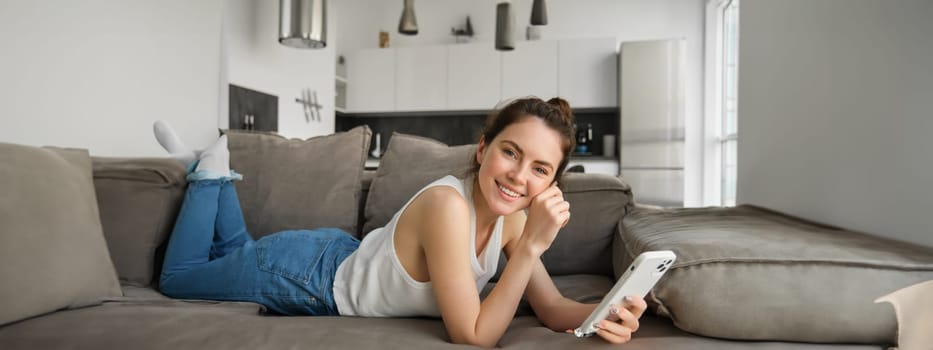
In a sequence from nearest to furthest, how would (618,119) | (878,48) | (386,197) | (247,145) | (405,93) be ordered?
(878,48), (386,197), (247,145), (618,119), (405,93)

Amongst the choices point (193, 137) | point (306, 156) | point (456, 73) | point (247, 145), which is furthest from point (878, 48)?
point (456, 73)

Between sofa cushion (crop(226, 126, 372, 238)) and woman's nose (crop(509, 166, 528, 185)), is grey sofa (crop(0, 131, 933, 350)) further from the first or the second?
woman's nose (crop(509, 166, 528, 185))

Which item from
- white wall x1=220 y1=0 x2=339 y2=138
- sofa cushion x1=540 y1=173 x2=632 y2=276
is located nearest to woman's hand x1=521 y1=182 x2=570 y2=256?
sofa cushion x1=540 y1=173 x2=632 y2=276

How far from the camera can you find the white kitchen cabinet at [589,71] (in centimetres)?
545

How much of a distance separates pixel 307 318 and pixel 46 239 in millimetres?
577

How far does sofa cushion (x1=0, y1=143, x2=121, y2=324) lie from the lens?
45.8 inches

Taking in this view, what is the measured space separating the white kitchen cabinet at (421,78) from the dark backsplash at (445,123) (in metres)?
0.24

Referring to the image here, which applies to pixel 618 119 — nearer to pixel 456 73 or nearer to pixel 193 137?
pixel 456 73

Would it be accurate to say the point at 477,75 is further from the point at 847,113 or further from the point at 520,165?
the point at 520,165

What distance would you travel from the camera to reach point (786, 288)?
3.10 feet

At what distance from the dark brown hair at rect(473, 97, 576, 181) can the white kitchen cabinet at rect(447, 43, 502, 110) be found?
4508mm

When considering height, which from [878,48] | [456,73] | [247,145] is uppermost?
[456,73]

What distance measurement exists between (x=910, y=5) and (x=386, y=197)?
4.73 ft

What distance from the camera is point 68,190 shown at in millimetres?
1373
